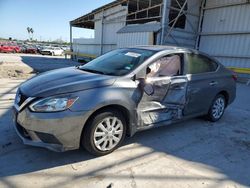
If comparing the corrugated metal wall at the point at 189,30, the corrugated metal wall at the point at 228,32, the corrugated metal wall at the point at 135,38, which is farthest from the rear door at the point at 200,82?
the corrugated metal wall at the point at 189,30

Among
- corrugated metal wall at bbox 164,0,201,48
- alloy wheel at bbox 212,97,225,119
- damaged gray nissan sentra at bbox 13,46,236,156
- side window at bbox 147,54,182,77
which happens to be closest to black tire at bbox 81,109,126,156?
damaged gray nissan sentra at bbox 13,46,236,156

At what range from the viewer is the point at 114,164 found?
10.0 feet

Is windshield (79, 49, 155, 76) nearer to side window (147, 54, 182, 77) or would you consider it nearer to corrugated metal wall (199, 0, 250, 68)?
side window (147, 54, 182, 77)

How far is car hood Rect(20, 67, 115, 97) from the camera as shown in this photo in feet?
9.40

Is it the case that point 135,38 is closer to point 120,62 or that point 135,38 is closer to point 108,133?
point 120,62

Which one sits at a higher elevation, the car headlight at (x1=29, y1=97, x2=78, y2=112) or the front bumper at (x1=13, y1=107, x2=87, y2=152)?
the car headlight at (x1=29, y1=97, x2=78, y2=112)

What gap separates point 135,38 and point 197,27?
4.04 meters

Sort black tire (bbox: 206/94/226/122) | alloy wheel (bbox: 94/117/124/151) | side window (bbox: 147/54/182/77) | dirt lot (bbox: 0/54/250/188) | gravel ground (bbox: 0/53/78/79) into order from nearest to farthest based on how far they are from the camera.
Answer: dirt lot (bbox: 0/54/250/188), alloy wheel (bbox: 94/117/124/151), side window (bbox: 147/54/182/77), black tire (bbox: 206/94/226/122), gravel ground (bbox: 0/53/78/79)

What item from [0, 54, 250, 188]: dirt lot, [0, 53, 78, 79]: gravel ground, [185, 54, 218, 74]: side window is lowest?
[0, 53, 78, 79]: gravel ground

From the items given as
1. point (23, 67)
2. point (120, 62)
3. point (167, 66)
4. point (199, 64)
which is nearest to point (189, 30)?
point (23, 67)

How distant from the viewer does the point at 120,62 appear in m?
3.80

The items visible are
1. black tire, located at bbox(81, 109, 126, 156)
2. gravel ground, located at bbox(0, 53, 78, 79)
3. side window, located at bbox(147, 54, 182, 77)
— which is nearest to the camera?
black tire, located at bbox(81, 109, 126, 156)

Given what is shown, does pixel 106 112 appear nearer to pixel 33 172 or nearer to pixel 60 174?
pixel 60 174

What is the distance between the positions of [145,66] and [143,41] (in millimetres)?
9882
